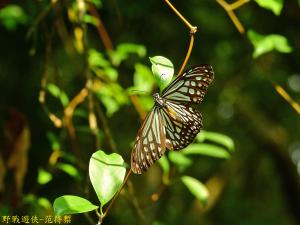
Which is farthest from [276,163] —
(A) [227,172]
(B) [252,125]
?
(A) [227,172]

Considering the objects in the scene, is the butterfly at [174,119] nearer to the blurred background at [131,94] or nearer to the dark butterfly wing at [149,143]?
the dark butterfly wing at [149,143]

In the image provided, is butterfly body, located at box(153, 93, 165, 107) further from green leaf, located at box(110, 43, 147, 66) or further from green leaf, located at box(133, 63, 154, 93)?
green leaf, located at box(110, 43, 147, 66)

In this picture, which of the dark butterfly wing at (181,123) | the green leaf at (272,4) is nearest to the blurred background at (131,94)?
the green leaf at (272,4)

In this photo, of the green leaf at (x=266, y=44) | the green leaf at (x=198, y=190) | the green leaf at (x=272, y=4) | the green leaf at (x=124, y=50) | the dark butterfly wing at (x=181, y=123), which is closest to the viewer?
the dark butterfly wing at (x=181, y=123)

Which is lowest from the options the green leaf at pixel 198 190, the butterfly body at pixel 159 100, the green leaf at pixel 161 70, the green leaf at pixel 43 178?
the green leaf at pixel 198 190

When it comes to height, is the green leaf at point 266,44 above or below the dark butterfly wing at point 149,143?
above
